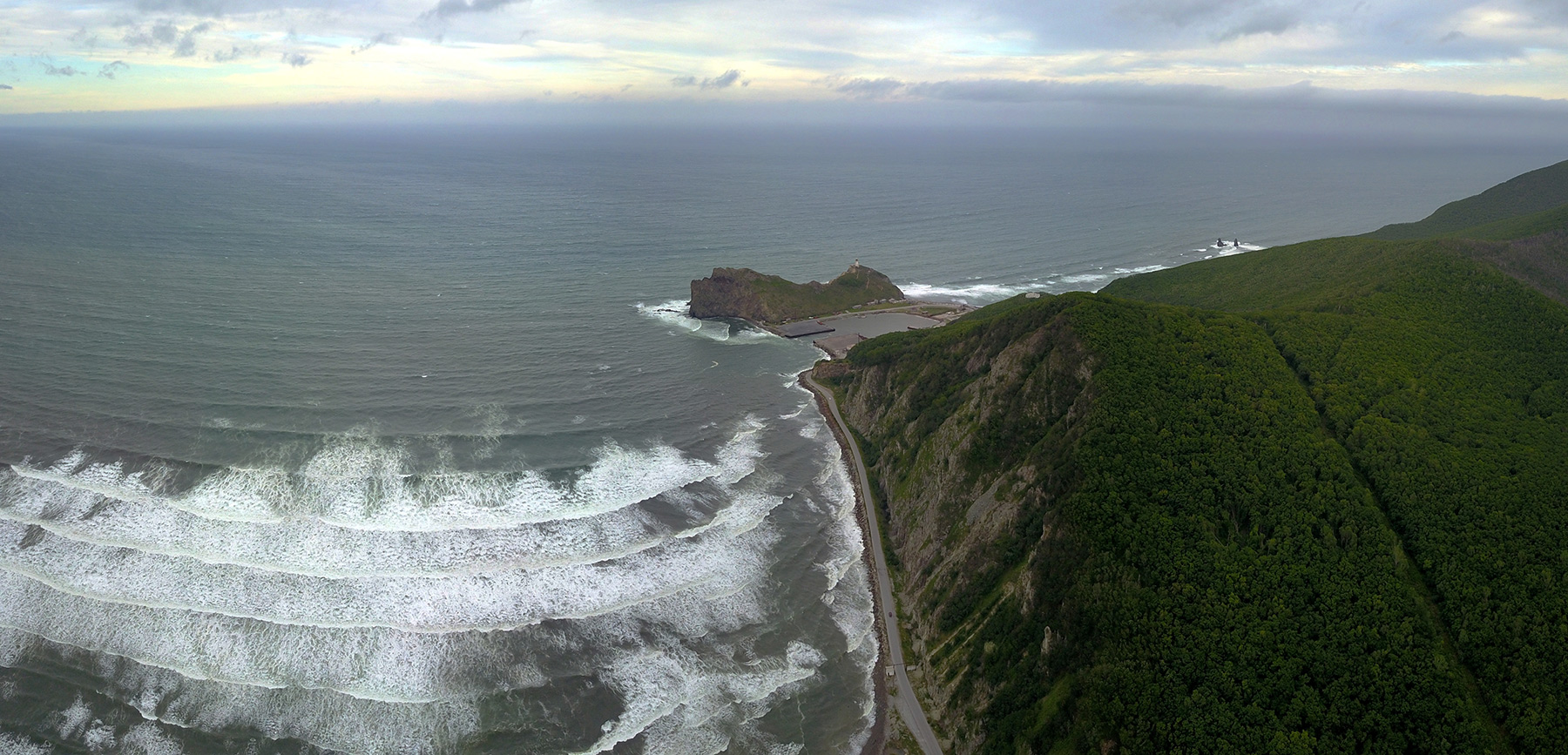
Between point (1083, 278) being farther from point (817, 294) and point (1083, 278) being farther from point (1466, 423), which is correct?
point (1466, 423)

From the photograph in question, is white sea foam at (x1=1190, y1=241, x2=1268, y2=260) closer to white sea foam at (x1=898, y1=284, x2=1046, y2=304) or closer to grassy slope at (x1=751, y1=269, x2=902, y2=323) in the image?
white sea foam at (x1=898, y1=284, x2=1046, y2=304)

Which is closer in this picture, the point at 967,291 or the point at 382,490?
the point at 382,490

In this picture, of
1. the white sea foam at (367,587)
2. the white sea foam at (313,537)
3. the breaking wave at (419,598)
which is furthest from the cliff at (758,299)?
the white sea foam at (367,587)

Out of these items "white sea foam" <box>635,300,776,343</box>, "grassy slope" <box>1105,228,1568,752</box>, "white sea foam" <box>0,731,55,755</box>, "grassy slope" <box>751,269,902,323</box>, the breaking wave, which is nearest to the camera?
"grassy slope" <box>1105,228,1568,752</box>

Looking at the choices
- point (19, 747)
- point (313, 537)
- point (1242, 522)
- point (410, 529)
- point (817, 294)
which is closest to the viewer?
point (19, 747)

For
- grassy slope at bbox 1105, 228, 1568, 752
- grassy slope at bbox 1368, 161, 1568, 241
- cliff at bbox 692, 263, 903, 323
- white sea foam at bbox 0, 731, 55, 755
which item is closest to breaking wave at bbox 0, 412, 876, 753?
white sea foam at bbox 0, 731, 55, 755

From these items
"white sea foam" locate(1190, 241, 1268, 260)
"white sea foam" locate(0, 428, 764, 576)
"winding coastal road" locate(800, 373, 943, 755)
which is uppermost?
"white sea foam" locate(1190, 241, 1268, 260)

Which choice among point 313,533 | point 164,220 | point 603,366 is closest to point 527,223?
point 164,220

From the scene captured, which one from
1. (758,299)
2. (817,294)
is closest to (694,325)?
(758,299)
